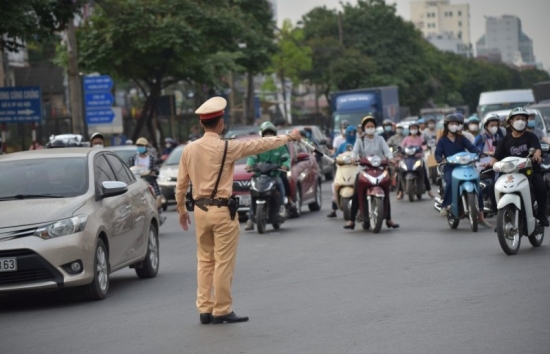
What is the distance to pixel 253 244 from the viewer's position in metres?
18.3

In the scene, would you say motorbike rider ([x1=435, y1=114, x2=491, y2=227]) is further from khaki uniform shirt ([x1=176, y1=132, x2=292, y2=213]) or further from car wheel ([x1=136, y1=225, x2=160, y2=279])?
khaki uniform shirt ([x1=176, y1=132, x2=292, y2=213])

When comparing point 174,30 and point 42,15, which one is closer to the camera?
point 42,15

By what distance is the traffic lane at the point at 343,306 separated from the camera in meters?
8.90

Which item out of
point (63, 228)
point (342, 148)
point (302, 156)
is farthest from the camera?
point (302, 156)

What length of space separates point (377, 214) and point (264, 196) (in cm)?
220

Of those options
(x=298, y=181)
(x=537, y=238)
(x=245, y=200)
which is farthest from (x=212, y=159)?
(x=298, y=181)

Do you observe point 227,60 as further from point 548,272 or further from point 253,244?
point 548,272

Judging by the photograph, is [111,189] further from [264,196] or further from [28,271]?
[264,196]

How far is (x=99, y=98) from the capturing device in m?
41.9

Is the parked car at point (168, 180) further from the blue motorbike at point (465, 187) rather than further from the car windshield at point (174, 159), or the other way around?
the blue motorbike at point (465, 187)

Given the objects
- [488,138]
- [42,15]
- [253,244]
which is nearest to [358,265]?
[253,244]

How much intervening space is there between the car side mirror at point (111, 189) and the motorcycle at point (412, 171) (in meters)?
15.0

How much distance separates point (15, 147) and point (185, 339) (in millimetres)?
34934

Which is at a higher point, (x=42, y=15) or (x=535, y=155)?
(x=42, y=15)
